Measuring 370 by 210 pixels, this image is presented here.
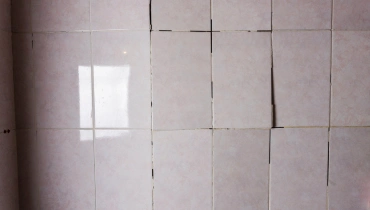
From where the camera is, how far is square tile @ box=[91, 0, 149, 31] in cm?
116

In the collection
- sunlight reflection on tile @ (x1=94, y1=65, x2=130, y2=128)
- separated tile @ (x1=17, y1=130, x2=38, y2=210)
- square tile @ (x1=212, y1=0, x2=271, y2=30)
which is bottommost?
separated tile @ (x1=17, y1=130, x2=38, y2=210)

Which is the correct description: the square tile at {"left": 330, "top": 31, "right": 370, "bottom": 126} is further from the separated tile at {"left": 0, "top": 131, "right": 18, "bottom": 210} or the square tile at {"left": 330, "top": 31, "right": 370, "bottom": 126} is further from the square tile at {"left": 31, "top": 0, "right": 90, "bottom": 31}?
the separated tile at {"left": 0, "top": 131, "right": 18, "bottom": 210}

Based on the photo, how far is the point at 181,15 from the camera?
3.78ft

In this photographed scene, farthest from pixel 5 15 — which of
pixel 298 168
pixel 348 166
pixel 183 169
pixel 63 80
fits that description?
pixel 348 166

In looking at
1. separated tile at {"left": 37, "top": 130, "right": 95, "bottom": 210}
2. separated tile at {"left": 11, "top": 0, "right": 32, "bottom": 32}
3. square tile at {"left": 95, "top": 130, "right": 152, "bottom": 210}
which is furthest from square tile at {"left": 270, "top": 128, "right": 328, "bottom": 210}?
separated tile at {"left": 11, "top": 0, "right": 32, "bottom": 32}

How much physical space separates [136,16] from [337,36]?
96 cm

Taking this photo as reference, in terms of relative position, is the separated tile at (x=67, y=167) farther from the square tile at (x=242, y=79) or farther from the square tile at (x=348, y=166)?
the square tile at (x=348, y=166)

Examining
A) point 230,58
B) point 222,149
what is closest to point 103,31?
point 230,58

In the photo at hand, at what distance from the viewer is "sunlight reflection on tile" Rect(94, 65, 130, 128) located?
1.17m

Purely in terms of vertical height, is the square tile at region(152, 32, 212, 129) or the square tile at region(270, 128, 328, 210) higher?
the square tile at region(152, 32, 212, 129)

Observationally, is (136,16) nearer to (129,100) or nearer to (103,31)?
(103,31)

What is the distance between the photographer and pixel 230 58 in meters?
1.16

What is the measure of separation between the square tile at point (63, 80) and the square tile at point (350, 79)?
3.89 ft

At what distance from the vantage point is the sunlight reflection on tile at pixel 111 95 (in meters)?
1.17
